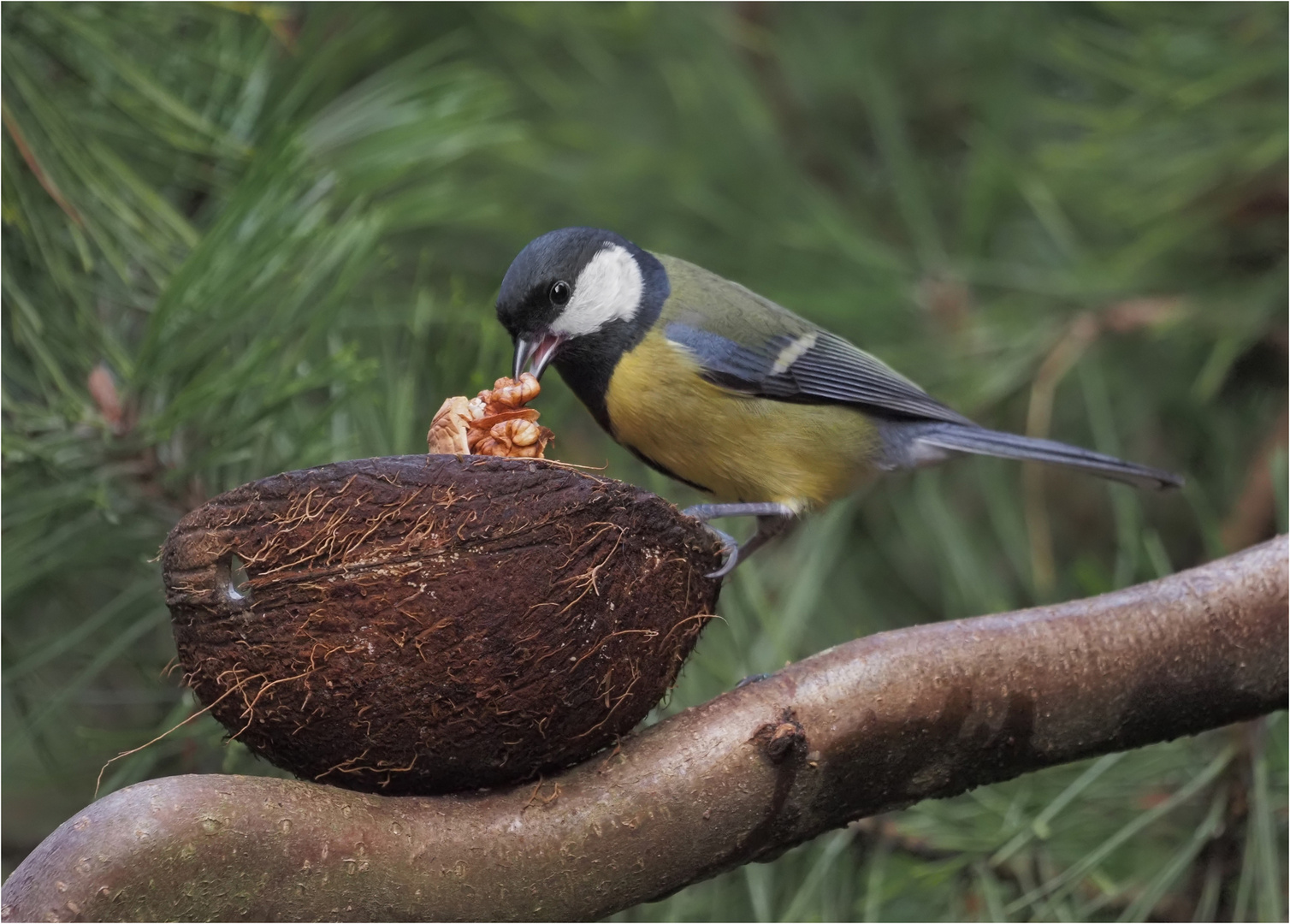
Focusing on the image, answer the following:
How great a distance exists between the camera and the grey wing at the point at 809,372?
2.12m

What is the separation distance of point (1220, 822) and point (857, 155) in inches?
75.7

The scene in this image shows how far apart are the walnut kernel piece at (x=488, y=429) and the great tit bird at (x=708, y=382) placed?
1.19 ft

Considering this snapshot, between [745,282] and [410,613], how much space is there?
1.73m

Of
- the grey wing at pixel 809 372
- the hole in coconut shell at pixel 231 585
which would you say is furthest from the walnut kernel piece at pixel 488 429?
the grey wing at pixel 809 372

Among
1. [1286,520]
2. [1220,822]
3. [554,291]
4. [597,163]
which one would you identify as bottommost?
[1220,822]

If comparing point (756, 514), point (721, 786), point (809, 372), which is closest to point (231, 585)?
point (721, 786)

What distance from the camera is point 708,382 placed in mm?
2096

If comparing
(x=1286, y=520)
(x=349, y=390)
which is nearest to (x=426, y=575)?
(x=349, y=390)

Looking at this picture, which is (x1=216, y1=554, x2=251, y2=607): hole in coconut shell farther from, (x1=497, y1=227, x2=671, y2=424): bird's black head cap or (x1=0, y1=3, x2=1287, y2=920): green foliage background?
(x1=497, y1=227, x2=671, y2=424): bird's black head cap

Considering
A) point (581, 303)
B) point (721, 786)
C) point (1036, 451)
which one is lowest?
point (721, 786)

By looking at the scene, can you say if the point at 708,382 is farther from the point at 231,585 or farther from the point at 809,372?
the point at 231,585

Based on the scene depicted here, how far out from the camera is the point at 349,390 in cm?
178

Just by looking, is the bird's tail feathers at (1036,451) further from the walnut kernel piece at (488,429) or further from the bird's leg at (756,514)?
the walnut kernel piece at (488,429)

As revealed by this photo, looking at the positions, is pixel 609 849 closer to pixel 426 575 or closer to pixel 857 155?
pixel 426 575
